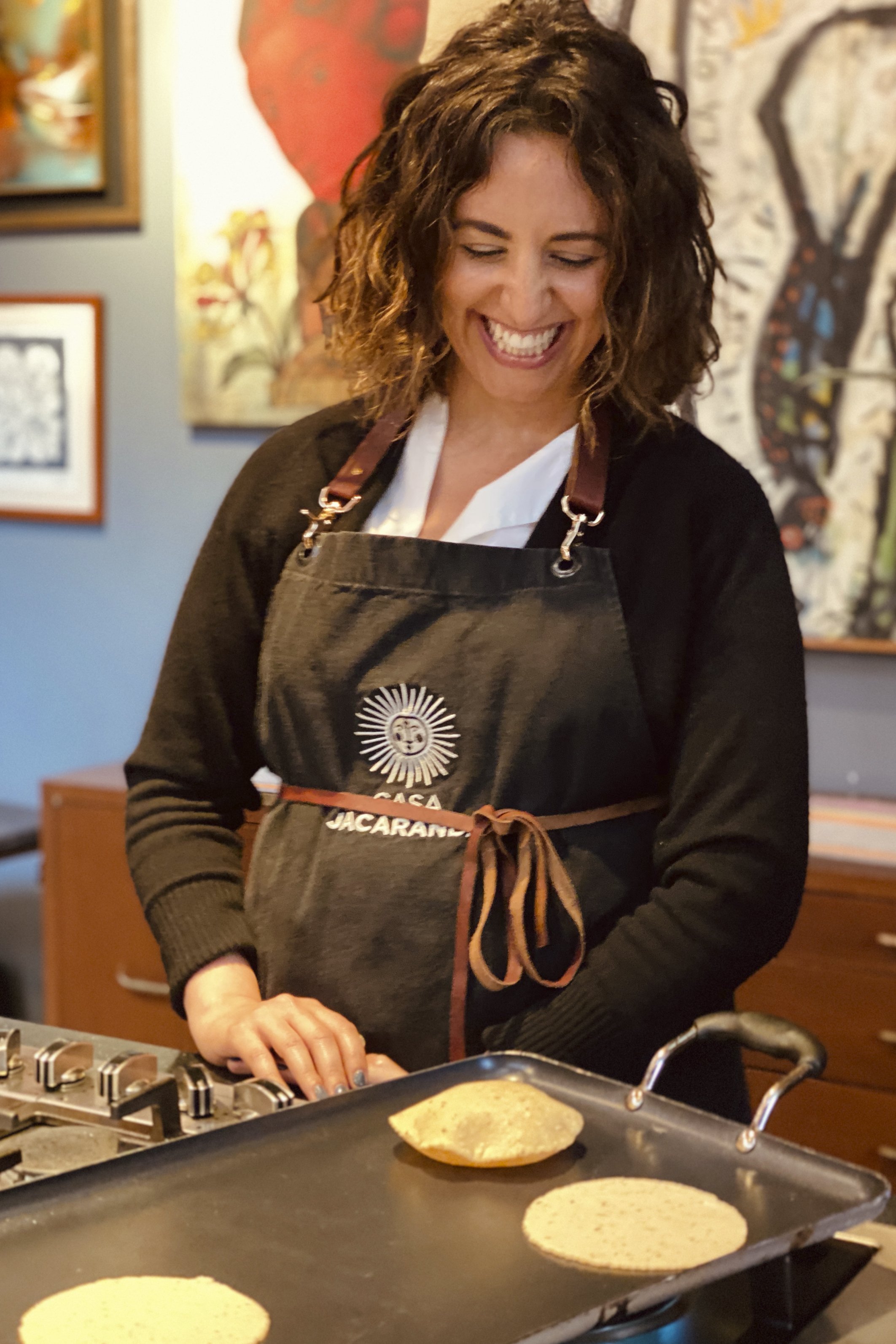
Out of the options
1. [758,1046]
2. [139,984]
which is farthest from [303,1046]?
[139,984]

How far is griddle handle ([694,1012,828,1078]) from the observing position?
0.99 m

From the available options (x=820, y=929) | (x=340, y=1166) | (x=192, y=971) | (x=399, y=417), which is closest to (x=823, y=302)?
(x=820, y=929)

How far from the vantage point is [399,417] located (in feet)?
4.72

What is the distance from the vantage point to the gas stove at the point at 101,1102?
105 cm

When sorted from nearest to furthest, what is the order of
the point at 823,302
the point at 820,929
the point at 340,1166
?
the point at 340,1166, the point at 820,929, the point at 823,302

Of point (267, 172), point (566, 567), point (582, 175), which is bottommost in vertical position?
point (566, 567)

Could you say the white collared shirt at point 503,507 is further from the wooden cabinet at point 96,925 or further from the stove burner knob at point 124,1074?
the wooden cabinet at point 96,925

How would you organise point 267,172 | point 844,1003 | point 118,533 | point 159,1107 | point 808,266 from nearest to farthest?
point 159,1107, point 844,1003, point 808,266, point 267,172, point 118,533

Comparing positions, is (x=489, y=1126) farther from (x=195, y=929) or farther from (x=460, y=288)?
(x=460, y=288)

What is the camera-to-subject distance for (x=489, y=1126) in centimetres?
98

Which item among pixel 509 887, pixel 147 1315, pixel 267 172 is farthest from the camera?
pixel 267 172

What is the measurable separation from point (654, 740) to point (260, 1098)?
0.44 metres

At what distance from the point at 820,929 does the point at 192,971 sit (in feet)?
4.37

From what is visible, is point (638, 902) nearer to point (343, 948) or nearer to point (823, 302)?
point (343, 948)
